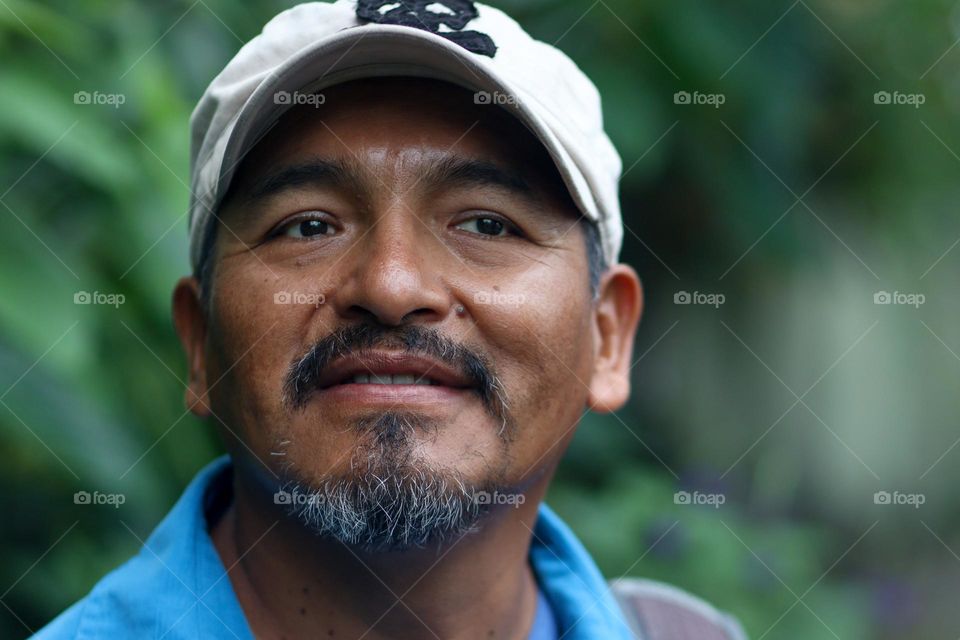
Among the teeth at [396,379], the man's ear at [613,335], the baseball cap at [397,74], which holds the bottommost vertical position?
the man's ear at [613,335]

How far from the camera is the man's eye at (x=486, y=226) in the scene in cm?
153

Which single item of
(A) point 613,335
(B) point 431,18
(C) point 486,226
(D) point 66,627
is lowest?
(D) point 66,627

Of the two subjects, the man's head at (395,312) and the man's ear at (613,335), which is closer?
the man's head at (395,312)

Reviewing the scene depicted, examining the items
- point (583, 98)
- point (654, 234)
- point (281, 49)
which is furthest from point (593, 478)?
point (281, 49)

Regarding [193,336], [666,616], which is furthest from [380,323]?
[666,616]

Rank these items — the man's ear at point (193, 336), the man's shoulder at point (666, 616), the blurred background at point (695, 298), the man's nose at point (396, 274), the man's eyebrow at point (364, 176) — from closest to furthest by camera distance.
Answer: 1. the man's nose at point (396, 274)
2. the man's eyebrow at point (364, 176)
3. the man's ear at point (193, 336)
4. the man's shoulder at point (666, 616)
5. the blurred background at point (695, 298)

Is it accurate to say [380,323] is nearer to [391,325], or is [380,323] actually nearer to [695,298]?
[391,325]

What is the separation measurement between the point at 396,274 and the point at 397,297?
0.11 feet

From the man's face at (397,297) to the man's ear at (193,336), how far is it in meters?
0.08

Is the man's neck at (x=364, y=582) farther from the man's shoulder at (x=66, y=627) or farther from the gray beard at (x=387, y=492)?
the man's shoulder at (x=66, y=627)

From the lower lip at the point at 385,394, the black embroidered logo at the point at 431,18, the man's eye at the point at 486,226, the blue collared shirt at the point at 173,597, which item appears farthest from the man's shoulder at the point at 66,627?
the black embroidered logo at the point at 431,18

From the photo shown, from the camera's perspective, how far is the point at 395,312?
4.54ft

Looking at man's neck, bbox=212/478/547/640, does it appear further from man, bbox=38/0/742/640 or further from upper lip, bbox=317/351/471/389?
upper lip, bbox=317/351/471/389

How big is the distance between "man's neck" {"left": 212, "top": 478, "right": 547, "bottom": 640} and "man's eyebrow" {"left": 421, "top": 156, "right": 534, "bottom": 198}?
461 mm
